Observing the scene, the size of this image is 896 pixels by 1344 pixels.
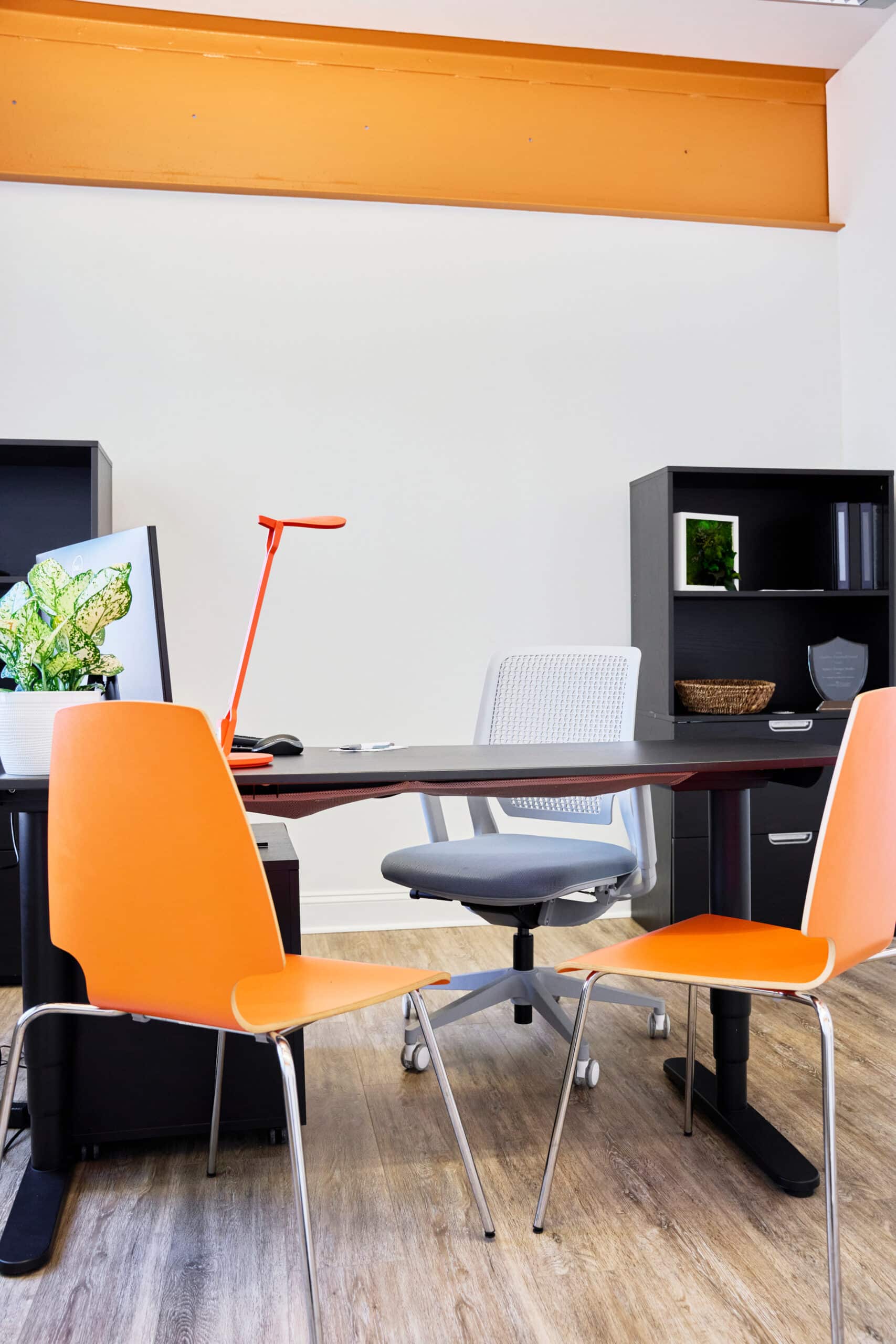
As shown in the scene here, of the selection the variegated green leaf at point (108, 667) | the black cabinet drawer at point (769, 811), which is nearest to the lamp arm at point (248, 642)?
the variegated green leaf at point (108, 667)

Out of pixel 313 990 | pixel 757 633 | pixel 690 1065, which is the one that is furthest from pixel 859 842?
pixel 757 633

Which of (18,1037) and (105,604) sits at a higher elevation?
Result: (105,604)

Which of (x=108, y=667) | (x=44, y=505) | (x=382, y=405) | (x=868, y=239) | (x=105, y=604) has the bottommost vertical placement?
(x=108, y=667)

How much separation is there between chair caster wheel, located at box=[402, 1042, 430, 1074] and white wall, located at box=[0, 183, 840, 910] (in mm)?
1444

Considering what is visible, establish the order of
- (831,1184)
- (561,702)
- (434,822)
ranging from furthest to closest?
1. (561,702)
2. (434,822)
3. (831,1184)

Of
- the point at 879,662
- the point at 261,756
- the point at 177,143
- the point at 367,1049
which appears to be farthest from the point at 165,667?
the point at 879,662

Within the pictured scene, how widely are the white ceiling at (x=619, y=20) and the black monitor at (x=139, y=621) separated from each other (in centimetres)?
257

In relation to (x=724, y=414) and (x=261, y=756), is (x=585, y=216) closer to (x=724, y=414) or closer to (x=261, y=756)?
(x=724, y=414)

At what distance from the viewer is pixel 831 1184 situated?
1.40 metres

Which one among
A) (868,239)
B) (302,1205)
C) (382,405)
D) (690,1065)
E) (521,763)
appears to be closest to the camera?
(302,1205)

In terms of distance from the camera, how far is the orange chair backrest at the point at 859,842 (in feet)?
4.83

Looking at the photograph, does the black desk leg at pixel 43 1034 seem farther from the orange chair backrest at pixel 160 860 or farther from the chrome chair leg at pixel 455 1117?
the chrome chair leg at pixel 455 1117

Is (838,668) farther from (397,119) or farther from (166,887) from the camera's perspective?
(166,887)

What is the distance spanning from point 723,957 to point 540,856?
80 cm
